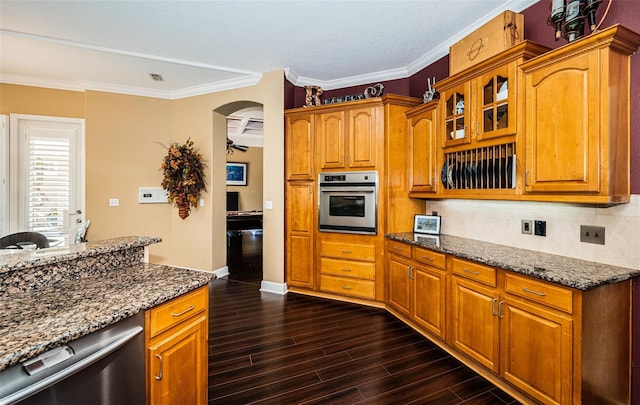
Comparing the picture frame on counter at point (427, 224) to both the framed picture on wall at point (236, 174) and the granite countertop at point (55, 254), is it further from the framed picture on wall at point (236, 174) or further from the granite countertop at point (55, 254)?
the framed picture on wall at point (236, 174)

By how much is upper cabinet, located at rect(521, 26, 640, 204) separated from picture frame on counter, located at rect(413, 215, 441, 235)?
1.27 metres

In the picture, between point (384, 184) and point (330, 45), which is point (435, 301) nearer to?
point (384, 184)

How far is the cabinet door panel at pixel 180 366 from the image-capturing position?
1346 millimetres

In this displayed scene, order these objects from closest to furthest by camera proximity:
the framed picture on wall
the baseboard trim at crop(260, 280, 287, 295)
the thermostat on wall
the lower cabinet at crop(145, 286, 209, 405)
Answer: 1. the lower cabinet at crop(145, 286, 209, 405)
2. the baseboard trim at crop(260, 280, 287, 295)
3. the thermostat on wall
4. the framed picture on wall

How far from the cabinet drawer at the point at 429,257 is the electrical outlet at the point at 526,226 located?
2.13 feet

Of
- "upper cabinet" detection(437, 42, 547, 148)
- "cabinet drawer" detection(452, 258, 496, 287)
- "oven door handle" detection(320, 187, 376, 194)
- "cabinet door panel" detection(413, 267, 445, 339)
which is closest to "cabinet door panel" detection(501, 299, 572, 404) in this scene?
"cabinet drawer" detection(452, 258, 496, 287)

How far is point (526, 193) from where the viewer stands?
2.08 metres

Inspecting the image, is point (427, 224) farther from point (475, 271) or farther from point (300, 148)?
point (300, 148)

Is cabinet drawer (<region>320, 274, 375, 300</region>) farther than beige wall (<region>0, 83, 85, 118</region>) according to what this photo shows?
No

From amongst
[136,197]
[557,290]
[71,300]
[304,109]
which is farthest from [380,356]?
[136,197]

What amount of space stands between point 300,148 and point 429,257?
81.0 inches

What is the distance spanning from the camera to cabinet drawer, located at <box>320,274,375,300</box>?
3.47 m

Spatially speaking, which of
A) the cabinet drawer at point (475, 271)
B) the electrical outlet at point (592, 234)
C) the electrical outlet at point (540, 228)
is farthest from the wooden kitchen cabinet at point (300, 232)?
the electrical outlet at point (592, 234)

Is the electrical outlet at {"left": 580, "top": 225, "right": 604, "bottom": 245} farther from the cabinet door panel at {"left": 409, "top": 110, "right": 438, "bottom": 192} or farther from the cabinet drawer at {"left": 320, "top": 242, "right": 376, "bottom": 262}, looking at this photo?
the cabinet drawer at {"left": 320, "top": 242, "right": 376, "bottom": 262}
